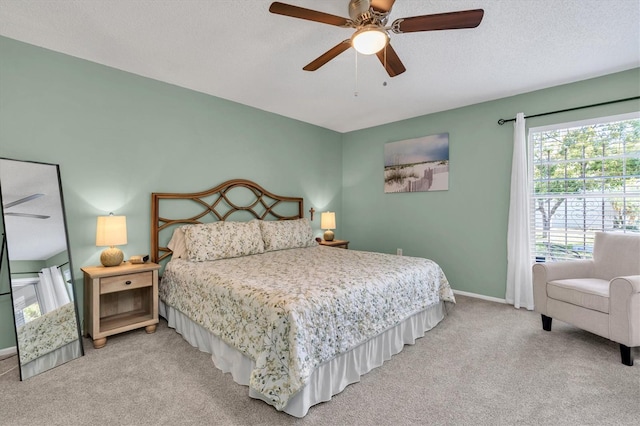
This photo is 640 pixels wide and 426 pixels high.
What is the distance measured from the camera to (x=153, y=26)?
233cm

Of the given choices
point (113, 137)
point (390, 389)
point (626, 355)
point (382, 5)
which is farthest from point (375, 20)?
point (626, 355)

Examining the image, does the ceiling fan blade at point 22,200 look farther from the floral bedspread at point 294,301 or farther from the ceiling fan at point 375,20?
the ceiling fan at point 375,20

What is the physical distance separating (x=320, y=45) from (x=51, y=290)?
9.69 ft

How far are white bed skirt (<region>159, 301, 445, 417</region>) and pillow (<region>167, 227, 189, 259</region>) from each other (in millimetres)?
540

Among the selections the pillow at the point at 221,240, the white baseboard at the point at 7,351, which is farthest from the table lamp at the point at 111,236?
the white baseboard at the point at 7,351

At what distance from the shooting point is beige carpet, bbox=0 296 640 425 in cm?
173

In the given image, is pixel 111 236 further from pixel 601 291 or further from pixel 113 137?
pixel 601 291

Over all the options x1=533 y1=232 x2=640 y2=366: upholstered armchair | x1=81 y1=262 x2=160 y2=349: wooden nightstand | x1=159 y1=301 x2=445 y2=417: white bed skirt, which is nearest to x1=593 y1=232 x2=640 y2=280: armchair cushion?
x1=533 y1=232 x2=640 y2=366: upholstered armchair

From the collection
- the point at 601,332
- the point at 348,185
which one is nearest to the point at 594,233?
the point at 601,332

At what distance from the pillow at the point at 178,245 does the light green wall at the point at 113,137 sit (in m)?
0.24

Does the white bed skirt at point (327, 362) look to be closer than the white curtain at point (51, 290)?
Yes

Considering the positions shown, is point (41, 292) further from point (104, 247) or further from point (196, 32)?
point (196, 32)

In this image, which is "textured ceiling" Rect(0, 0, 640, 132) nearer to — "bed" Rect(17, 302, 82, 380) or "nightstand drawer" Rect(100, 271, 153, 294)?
"nightstand drawer" Rect(100, 271, 153, 294)

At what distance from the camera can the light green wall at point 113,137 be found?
8.47ft
